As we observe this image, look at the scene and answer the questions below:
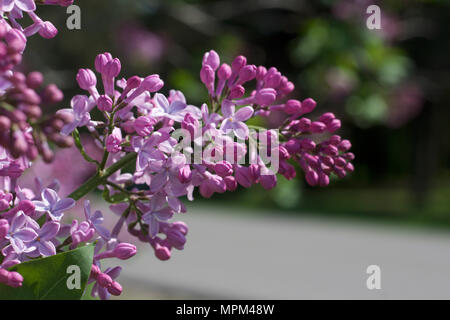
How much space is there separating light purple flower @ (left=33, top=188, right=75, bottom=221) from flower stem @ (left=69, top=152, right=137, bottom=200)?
50 mm

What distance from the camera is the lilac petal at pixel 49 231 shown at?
0.98 m

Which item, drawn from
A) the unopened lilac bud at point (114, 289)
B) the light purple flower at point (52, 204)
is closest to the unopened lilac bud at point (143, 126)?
the light purple flower at point (52, 204)

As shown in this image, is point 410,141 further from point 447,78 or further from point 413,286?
point 413,286

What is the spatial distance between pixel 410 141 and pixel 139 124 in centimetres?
1625

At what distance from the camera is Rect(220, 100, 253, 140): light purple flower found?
3.33 feet

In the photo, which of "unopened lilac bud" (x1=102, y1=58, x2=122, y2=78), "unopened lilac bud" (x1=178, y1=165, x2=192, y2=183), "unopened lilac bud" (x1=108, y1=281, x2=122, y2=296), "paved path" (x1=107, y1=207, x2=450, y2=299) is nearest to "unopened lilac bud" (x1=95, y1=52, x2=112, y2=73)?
"unopened lilac bud" (x1=102, y1=58, x2=122, y2=78)

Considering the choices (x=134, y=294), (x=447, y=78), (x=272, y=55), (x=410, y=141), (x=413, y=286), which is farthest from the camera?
(x=410, y=141)

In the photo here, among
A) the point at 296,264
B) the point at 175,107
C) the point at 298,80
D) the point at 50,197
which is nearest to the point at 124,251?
the point at 50,197

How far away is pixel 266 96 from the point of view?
108 cm

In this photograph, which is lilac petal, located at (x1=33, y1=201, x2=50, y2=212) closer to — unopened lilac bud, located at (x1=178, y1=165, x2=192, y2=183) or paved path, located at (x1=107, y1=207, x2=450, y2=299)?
unopened lilac bud, located at (x1=178, y1=165, x2=192, y2=183)

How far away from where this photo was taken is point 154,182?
3.38 ft

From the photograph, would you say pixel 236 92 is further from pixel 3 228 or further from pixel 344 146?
pixel 3 228

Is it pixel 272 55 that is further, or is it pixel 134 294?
pixel 272 55

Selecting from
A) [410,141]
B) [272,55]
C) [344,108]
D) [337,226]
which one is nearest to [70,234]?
[344,108]
